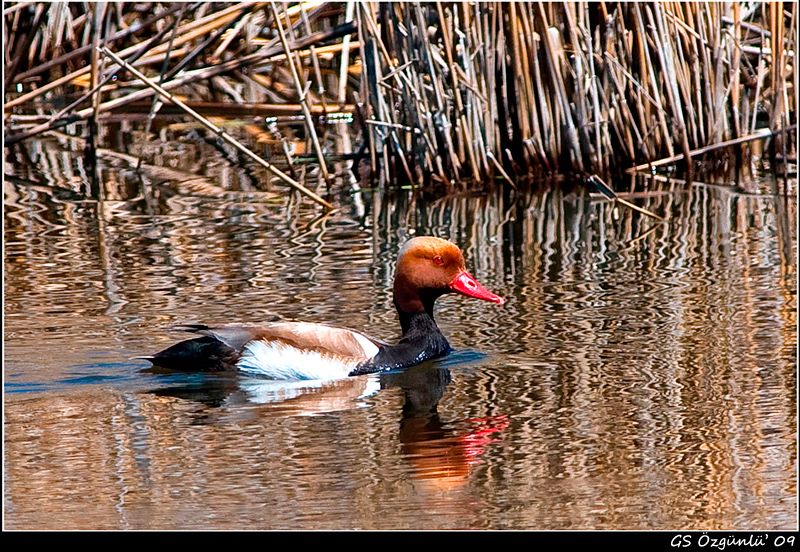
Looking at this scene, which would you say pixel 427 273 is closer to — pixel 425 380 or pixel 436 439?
pixel 425 380

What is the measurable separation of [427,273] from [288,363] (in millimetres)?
897

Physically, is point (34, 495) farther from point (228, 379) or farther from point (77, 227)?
point (77, 227)

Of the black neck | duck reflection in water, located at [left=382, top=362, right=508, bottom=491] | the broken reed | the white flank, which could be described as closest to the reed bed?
the broken reed

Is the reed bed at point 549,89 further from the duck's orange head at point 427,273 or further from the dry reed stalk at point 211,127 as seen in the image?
the duck's orange head at point 427,273

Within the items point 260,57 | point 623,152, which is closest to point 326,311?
point 623,152

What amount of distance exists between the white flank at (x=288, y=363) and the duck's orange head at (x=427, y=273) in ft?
1.93

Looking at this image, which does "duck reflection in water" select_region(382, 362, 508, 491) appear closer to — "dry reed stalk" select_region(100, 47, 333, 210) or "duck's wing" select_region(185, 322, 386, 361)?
"duck's wing" select_region(185, 322, 386, 361)

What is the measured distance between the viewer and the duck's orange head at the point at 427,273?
7020mm

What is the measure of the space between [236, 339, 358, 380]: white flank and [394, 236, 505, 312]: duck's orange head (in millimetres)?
590

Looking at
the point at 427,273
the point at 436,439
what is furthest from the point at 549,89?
the point at 436,439

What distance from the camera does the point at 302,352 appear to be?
652cm

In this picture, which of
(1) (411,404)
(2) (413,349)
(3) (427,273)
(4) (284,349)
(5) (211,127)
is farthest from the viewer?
(5) (211,127)

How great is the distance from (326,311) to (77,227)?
127 inches

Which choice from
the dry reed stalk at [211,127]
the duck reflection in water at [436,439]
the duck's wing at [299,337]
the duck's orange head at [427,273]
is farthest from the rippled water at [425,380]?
the dry reed stalk at [211,127]
